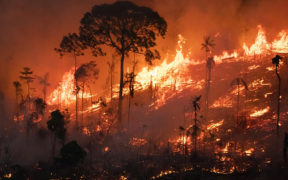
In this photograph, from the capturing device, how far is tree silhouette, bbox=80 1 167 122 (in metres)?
34.4

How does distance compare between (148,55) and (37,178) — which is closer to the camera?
(37,178)

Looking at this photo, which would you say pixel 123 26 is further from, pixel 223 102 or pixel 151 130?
pixel 223 102

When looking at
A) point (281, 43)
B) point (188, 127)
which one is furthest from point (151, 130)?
point (281, 43)

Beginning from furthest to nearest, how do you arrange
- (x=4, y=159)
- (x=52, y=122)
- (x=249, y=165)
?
(x=4, y=159) < (x=52, y=122) < (x=249, y=165)

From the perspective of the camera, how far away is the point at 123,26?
3450cm

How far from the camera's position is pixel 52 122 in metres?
26.8

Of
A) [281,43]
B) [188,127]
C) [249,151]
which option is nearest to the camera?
[249,151]

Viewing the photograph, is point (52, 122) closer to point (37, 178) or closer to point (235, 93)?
point (37, 178)

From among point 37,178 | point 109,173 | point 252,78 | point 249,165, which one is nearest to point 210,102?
point 252,78

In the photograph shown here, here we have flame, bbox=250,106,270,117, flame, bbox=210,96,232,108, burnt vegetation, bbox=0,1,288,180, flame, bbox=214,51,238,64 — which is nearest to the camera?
burnt vegetation, bbox=0,1,288,180

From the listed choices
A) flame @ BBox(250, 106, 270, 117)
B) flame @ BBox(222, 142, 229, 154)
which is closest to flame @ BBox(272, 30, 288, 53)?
flame @ BBox(250, 106, 270, 117)

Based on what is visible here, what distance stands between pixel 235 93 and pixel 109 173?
32.4m

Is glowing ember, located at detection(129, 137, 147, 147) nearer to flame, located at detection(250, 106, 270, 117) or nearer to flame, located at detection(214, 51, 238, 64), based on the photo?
flame, located at detection(250, 106, 270, 117)

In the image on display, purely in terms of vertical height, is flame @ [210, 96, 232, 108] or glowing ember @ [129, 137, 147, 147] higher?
flame @ [210, 96, 232, 108]
